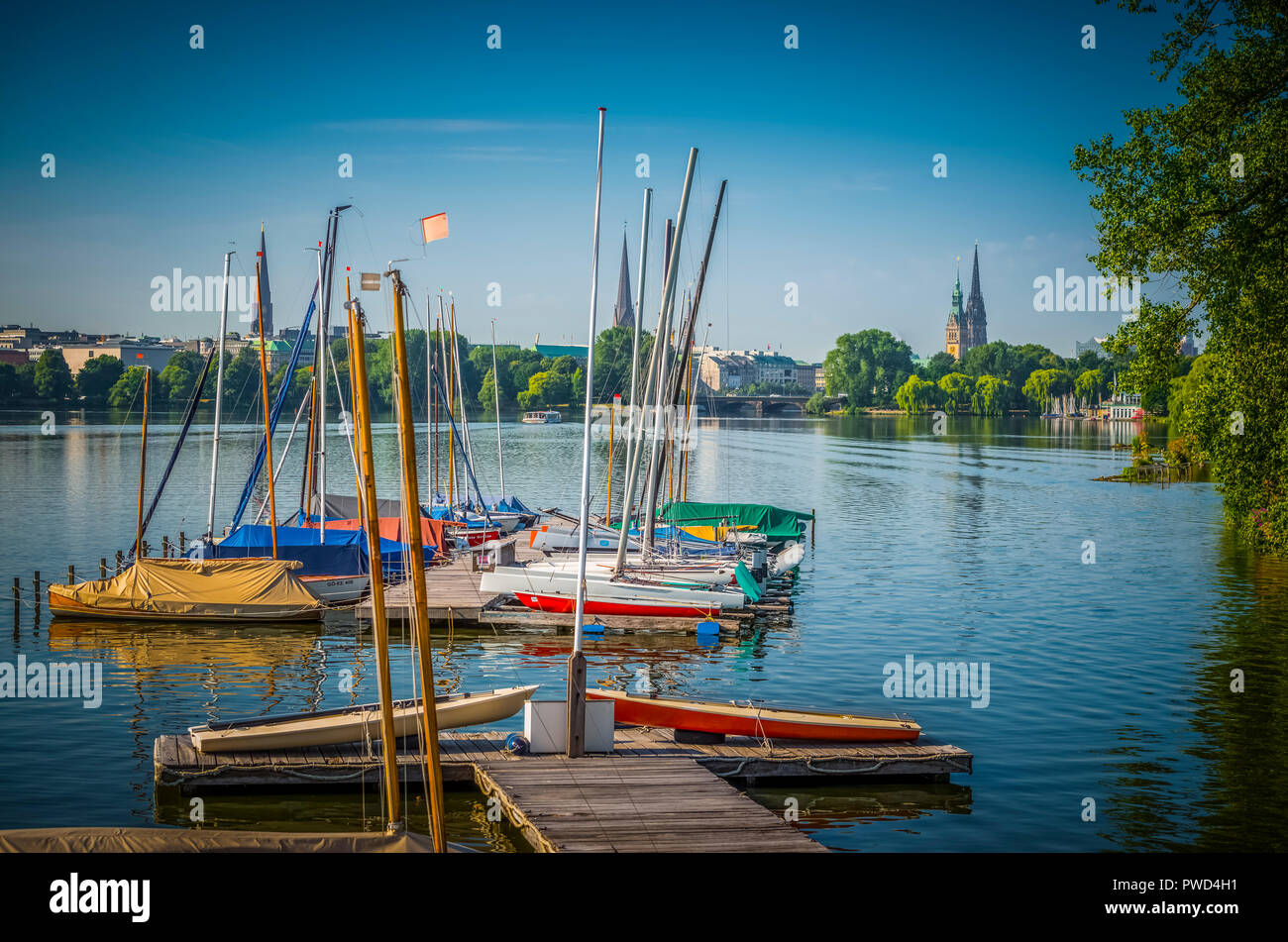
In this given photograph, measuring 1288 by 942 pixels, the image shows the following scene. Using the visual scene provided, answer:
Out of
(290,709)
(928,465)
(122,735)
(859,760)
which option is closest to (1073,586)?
(859,760)

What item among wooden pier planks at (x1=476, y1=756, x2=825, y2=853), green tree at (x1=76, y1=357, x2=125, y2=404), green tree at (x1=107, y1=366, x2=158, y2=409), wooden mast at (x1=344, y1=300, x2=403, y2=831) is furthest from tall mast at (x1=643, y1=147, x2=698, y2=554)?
green tree at (x1=76, y1=357, x2=125, y2=404)

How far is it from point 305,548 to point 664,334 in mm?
13575

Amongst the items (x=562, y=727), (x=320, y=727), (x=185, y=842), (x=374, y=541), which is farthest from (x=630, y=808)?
(x=185, y=842)

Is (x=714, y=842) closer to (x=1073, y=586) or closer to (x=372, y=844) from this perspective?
(x=372, y=844)

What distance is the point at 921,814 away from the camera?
66.2 ft

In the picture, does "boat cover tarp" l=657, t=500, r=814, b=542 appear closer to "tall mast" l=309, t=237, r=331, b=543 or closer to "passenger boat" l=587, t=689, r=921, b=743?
"tall mast" l=309, t=237, r=331, b=543

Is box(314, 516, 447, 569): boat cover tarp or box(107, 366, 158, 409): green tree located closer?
box(314, 516, 447, 569): boat cover tarp

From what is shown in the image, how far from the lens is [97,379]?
18875 centimetres

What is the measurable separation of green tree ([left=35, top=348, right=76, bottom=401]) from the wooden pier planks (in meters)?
183

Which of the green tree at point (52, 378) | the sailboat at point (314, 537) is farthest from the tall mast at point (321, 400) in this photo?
the green tree at point (52, 378)

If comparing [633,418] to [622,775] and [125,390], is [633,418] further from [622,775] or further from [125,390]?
[125,390]

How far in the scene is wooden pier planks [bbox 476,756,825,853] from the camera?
53.0 feet

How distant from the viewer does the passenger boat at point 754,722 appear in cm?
2172

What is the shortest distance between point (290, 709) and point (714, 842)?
13.3 metres
